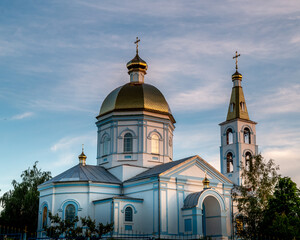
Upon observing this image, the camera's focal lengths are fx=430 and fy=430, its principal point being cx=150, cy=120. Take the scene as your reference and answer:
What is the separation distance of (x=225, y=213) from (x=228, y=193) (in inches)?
79.6

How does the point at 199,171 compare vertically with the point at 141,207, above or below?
above

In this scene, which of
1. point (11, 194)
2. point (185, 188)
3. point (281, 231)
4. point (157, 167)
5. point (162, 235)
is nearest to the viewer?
point (281, 231)

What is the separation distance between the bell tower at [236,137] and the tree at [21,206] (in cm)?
1420

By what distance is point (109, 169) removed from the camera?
2722 centimetres

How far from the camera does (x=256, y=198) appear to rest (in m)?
23.5

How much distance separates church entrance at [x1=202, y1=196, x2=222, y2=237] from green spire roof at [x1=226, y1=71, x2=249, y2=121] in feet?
31.9

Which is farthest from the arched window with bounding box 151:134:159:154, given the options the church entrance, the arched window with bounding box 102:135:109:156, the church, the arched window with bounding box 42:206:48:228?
the arched window with bounding box 42:206:48:228

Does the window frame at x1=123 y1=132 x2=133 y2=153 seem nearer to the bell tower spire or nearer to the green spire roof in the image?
the bell tower spire

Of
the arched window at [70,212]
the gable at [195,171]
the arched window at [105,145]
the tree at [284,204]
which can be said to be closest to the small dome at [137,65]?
the arched window at [105,145]

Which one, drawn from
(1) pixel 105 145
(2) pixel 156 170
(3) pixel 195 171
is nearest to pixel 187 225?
(3) pixel 195 171

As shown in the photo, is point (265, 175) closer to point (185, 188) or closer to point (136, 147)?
point (185, 188)

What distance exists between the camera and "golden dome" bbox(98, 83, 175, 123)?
27891mm

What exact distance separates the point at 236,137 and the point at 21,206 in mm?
16517

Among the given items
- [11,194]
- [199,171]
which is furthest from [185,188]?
[11,194]
